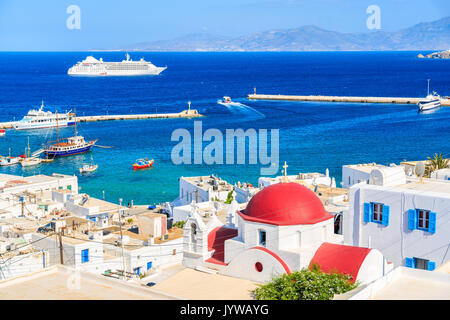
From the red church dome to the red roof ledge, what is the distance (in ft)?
2.99

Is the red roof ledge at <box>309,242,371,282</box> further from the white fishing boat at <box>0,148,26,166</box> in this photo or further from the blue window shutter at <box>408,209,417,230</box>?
the white fishing boat at <box>0,148,26,166</box>

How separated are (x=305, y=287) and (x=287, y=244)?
2.74m

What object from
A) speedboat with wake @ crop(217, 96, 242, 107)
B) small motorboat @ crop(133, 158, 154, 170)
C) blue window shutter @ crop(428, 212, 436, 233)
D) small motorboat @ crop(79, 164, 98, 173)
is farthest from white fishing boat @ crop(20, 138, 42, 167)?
speedboat with wake @ crop(217, 96, 242, 107)

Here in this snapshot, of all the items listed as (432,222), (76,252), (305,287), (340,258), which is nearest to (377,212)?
(432,222)

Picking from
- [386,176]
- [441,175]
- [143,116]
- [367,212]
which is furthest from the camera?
[143,116]

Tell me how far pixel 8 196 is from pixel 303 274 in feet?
90.3

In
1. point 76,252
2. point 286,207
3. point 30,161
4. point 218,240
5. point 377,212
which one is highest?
point 286,207

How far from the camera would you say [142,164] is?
207 feet

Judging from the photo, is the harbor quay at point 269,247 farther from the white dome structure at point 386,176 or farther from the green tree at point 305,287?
the green tree at point 305,287

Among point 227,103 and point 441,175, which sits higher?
point 227,103

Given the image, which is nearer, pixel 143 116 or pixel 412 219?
pixel 412 219

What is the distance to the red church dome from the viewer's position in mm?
18391

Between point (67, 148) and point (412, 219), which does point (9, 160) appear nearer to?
point (67, 148)

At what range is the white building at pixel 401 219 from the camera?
20016mm
